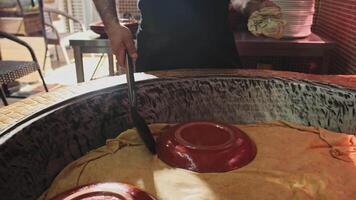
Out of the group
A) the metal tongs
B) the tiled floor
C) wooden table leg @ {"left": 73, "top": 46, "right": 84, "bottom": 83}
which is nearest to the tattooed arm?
the metal tongs

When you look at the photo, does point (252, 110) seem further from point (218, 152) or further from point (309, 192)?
point (309, 192)

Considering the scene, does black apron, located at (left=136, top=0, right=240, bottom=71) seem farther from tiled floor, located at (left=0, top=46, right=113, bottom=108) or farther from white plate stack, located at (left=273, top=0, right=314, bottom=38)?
tiled floor, located at (left=0, top=46, right=113, bottom=108)

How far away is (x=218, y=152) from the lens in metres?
1.13

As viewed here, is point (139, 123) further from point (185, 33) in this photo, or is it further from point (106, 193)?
point (185, 33)

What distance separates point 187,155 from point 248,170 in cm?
21

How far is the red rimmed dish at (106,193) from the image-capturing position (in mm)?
925

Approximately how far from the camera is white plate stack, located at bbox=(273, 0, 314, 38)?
90.4 inches

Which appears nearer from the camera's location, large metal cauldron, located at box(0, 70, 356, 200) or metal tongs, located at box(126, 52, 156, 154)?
large metal cauldron, located at box(0, 70, 356, 200)

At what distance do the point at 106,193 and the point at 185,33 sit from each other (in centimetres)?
102

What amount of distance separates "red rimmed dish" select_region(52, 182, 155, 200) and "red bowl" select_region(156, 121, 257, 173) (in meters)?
0.23

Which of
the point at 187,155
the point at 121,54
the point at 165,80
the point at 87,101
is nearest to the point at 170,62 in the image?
the point at 165,80

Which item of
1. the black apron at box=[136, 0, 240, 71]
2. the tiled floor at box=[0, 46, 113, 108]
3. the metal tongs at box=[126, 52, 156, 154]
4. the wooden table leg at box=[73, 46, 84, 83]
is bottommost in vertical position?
the tiled floor at box=[0, 46, 113, 108]

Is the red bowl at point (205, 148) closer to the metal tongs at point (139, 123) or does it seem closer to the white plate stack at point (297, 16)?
the metal tongs at point (139, 123)

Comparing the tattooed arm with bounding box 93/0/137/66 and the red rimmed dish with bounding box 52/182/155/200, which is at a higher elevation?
the tattooed arm with bounding box 93/0/137/66
